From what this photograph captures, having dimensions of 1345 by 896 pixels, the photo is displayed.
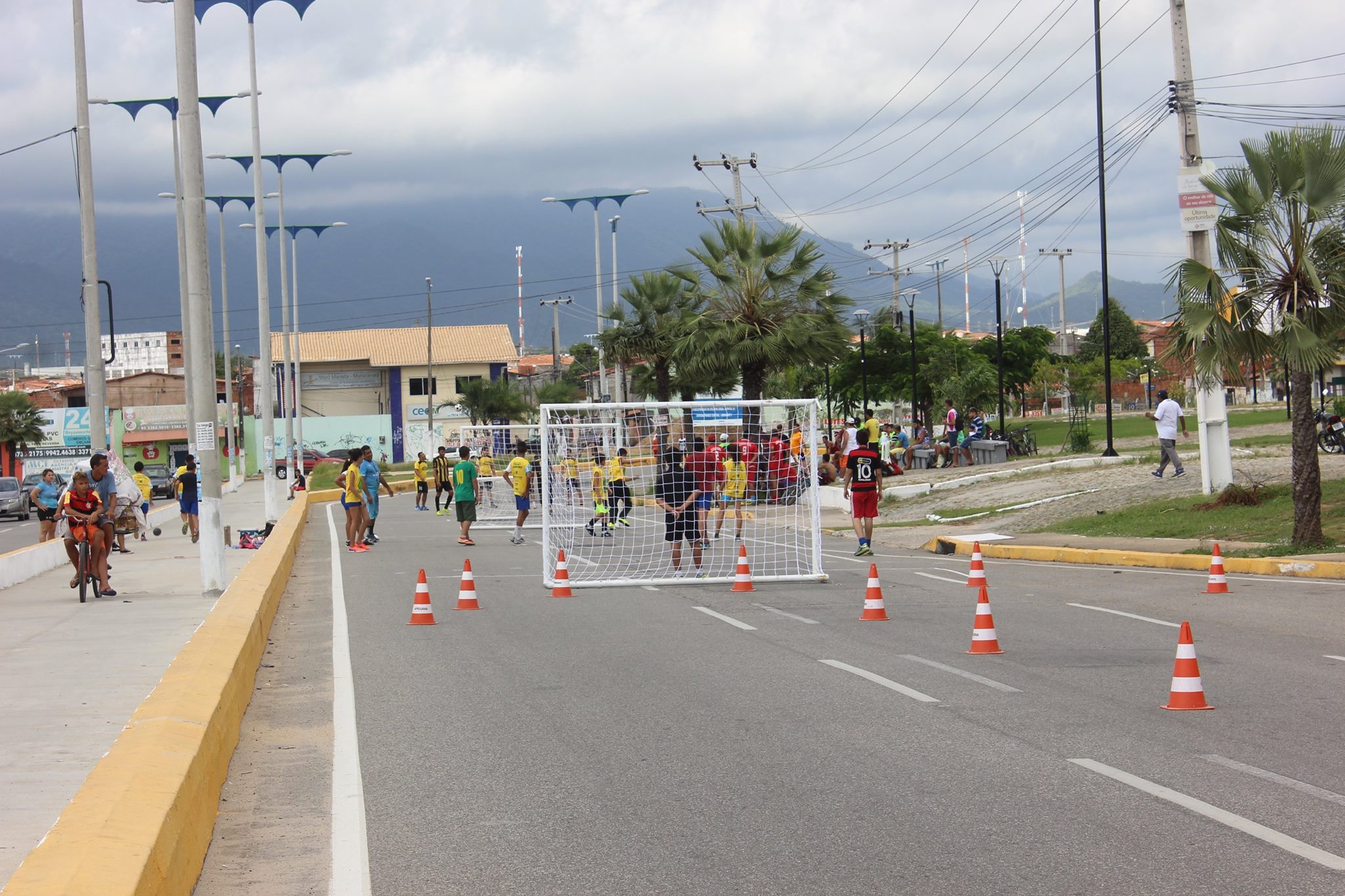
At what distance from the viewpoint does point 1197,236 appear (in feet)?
73.4

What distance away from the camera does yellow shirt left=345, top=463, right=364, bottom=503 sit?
25.7 meters

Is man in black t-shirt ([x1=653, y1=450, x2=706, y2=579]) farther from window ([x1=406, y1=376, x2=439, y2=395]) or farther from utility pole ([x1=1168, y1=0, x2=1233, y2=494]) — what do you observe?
window ([x1=406, y1=376, x2=439, y2=395])

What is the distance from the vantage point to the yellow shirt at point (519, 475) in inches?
1058

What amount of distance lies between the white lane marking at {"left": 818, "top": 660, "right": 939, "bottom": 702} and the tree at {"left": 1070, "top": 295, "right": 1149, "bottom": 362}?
11416 centimetres

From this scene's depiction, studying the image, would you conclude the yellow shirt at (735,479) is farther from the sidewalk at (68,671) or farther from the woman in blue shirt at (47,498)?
the woman in blue shirt at (47,498)

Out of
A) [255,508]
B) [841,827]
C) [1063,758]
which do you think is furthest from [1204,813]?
[255,508]

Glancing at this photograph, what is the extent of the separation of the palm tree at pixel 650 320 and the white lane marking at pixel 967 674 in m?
35.1

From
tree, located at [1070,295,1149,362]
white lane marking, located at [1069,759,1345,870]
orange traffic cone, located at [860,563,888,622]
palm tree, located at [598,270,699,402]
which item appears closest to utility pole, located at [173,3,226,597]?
orange traffic cone, located at [860,563,888,622]

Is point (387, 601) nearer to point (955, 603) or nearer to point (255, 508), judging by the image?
point (955, 603)

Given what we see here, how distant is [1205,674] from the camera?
33.0ft

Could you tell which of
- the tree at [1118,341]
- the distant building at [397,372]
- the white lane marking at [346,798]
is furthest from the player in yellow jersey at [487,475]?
the tree at [1118,341]

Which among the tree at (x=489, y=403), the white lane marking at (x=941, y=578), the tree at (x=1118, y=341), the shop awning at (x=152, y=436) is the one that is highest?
the tree at (x=1118, y=341)

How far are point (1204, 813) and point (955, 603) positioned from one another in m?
9.02

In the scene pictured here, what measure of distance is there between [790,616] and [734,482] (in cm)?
562
